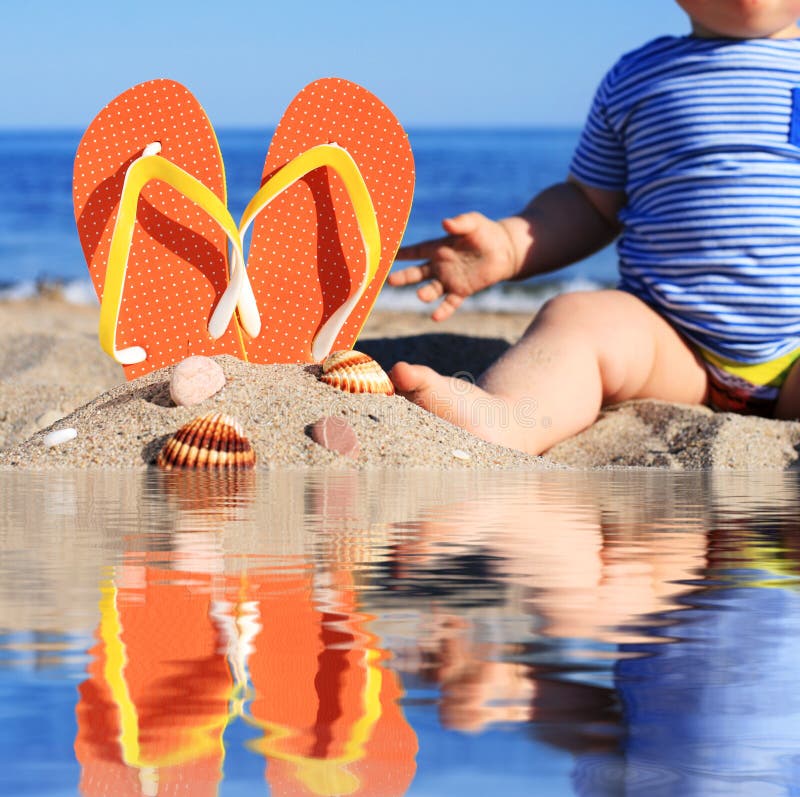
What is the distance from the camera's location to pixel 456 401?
8.27 feet

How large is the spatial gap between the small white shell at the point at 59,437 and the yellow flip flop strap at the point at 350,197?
622 millimetres

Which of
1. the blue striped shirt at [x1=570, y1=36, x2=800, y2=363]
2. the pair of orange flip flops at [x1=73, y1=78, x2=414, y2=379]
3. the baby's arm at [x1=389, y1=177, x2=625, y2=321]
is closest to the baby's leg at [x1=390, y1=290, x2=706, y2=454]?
the blue striped shirt at [x1=570, y1=36, x2=800, y2=363]

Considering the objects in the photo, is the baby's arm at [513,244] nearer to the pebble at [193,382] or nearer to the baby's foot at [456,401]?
the baby's foot at [456,401]

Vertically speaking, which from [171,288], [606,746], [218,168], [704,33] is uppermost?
[704,33]

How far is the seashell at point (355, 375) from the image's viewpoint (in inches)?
93.7

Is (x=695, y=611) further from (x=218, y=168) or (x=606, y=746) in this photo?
(x=218, y=168)

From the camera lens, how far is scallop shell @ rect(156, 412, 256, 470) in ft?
6.70

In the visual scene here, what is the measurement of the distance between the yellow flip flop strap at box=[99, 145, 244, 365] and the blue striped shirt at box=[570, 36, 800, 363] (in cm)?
118

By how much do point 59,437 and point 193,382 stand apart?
0.28m

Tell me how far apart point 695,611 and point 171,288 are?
2.14m

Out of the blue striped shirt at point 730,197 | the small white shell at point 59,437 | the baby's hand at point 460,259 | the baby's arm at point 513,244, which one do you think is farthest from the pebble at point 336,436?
the blue striped shirt at point 730,197

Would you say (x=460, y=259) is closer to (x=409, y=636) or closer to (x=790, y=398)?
(x=790, y=398)

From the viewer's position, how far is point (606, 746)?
523 millimetres

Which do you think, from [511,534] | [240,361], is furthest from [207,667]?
[240,361]
